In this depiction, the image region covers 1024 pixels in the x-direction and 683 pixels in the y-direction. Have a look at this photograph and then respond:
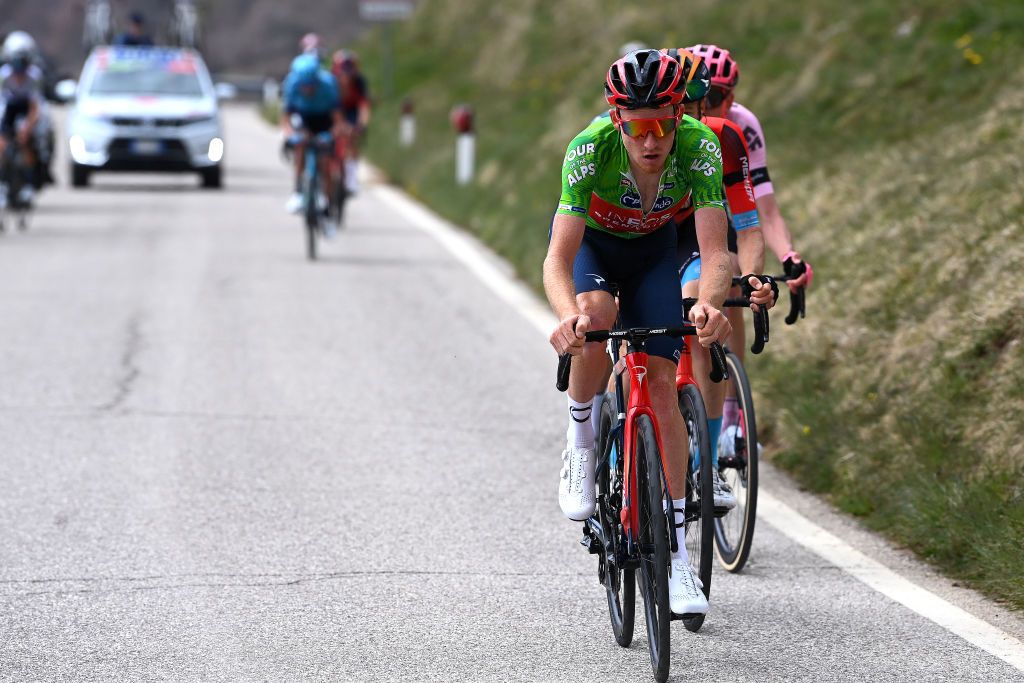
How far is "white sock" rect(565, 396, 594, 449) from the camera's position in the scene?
560 cm

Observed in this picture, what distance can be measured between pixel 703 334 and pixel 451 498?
2.81 metres

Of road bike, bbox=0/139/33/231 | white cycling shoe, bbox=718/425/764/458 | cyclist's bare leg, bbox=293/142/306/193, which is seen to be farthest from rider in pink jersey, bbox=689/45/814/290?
road bike, bbox=0/139/33/231

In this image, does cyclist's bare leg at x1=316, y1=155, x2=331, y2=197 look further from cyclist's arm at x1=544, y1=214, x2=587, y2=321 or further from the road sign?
cyclist's arm at x1=544, y1=214, x2=587, y2=321

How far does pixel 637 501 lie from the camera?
17.1 ft

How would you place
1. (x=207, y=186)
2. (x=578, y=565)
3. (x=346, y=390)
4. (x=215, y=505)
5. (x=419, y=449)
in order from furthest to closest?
(x=207, y=186)
(x=346, y=390)
(x=419, y=449)
(x=215, y=505)
(x=578, y=565)

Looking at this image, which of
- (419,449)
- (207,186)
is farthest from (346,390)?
(207,186)

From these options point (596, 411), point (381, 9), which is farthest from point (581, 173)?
point (381, 9)

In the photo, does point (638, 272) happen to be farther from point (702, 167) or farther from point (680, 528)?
point (680, 528)

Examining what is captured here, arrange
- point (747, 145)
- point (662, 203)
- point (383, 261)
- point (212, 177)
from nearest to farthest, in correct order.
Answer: point (662, 203) < point (747, 145) < point (383, 261) < point (212, 177)

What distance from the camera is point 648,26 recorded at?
25844mm

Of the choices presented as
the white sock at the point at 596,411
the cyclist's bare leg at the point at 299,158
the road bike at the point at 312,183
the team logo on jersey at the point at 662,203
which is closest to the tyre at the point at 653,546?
the white sock at the point at 596,411

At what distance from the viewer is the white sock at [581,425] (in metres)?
5.60

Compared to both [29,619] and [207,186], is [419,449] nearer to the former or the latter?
[29,619]

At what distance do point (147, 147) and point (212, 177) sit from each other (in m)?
1.20
